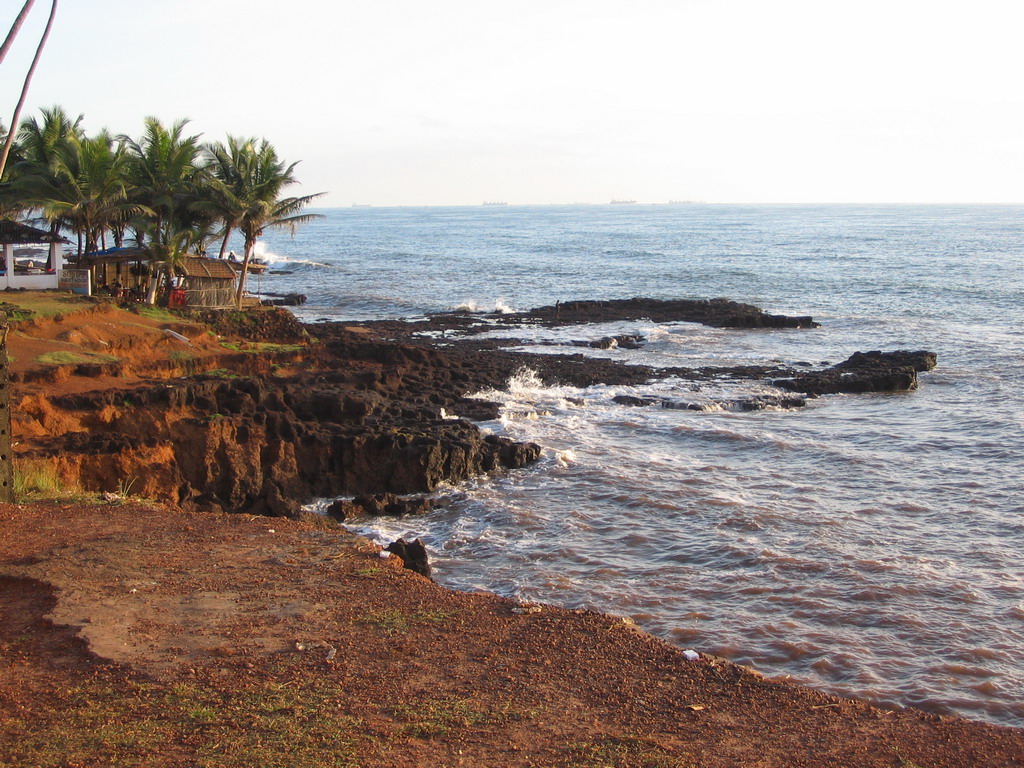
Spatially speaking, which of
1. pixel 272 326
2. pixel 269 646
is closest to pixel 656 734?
pixel 269 646

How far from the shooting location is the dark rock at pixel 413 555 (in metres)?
12.5

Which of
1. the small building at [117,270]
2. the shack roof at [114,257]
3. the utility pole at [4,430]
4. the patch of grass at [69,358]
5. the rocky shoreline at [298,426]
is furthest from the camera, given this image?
the shack roof at [114,257]

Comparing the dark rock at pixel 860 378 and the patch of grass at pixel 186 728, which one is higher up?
the dark rock at pixel 860 378

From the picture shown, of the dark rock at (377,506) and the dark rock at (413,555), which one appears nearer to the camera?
the dark rock at (413,555)

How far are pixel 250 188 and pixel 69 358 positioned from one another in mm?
14348

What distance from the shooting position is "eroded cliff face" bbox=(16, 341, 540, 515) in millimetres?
15961

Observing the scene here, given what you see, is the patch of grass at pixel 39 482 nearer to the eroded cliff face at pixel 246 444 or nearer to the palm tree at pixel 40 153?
the eroded cliff face at pixel 246 444

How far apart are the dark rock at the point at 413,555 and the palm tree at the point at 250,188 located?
22.6 meters

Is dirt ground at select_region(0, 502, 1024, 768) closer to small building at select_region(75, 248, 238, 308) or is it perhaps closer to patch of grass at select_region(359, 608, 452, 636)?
patch of grass at select_region(359, 608, 452, 636)

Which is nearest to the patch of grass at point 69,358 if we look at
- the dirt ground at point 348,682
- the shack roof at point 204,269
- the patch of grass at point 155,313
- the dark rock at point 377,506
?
the patch of grass at point 155,313

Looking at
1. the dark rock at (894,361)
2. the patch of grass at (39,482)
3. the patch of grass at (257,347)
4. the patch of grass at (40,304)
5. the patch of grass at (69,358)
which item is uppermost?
the patch of grass at (40,304)

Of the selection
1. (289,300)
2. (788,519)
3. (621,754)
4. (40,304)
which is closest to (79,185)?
(40,304)

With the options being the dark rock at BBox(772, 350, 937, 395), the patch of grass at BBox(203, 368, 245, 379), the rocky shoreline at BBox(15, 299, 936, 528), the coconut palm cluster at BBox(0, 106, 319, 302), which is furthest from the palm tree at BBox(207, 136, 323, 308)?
the dark rock at BBox(772, 350, 937, 395)

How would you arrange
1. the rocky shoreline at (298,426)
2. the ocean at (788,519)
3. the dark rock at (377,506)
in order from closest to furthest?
1. the ocean at (788,519)
2. the dark rock at (377,506)
3. the rocky shoreline at (298,426)
